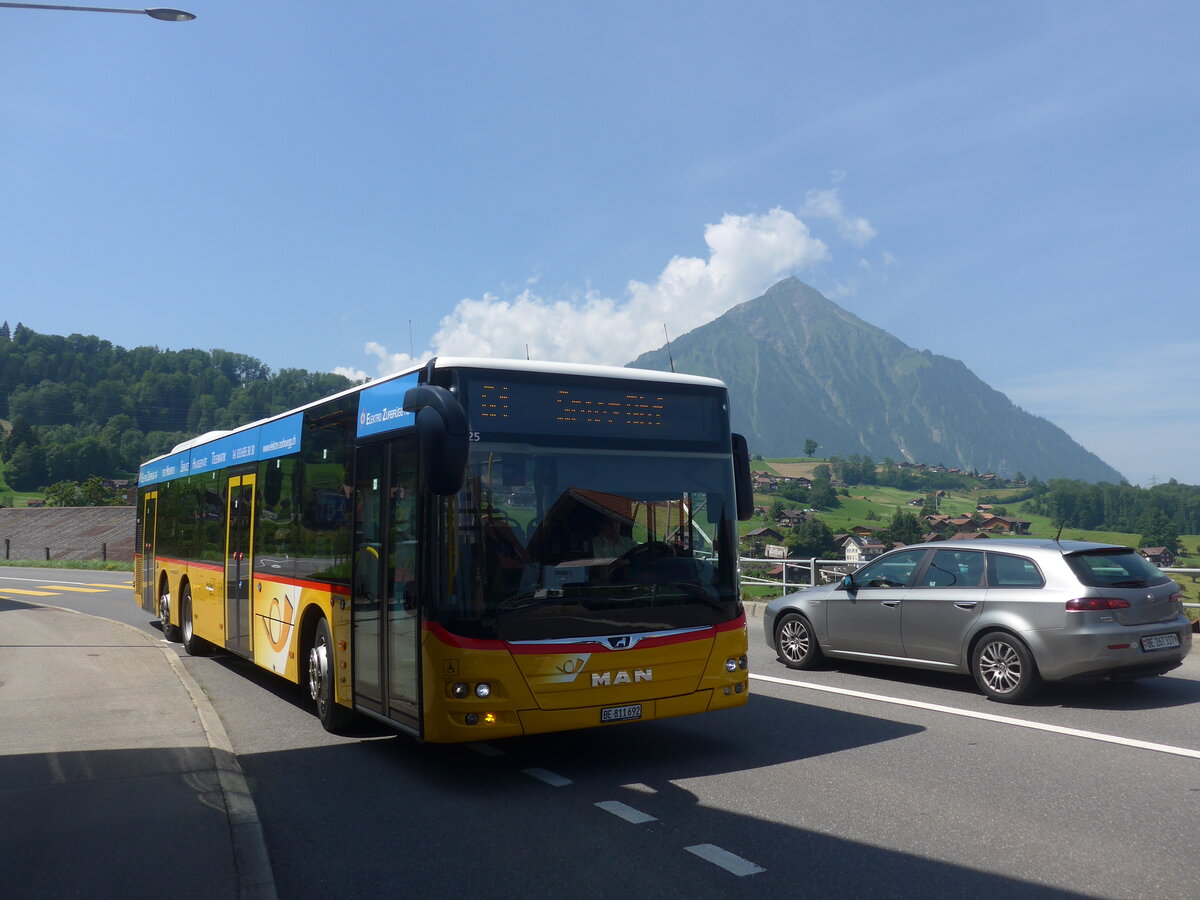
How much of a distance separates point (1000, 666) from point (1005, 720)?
1017 millimetres

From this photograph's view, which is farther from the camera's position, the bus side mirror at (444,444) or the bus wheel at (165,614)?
the bus wheel at (165,614)

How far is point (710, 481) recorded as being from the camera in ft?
26.5

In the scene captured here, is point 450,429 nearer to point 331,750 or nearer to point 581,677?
point 581,677

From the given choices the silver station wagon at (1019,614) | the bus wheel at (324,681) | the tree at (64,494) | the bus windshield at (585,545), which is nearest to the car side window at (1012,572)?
the silver station wagon at (1019,614)

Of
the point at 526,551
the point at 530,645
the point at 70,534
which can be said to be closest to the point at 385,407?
the point at 526,551

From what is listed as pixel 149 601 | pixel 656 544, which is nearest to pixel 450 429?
pixel 656 544

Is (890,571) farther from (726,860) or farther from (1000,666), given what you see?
(726,860)

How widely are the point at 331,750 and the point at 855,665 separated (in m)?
6.60

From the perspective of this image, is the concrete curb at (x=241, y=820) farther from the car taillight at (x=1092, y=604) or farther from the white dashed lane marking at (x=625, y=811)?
the car taillight at (x=1092, y=604)

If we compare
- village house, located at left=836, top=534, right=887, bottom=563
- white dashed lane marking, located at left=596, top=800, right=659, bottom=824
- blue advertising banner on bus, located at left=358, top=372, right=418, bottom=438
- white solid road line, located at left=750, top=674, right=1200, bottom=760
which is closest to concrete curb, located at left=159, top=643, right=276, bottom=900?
white dashed lane marking, located at left=596, top=800, right=659, bottom=824

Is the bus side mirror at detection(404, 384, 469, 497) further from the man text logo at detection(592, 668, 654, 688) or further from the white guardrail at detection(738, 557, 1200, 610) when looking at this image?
the white guardrail at detection(738, 557, 1200, 610)

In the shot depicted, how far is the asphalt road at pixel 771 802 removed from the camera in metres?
5.16

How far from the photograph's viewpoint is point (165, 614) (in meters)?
16.6

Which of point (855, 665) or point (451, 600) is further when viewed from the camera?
point (855, 665)
